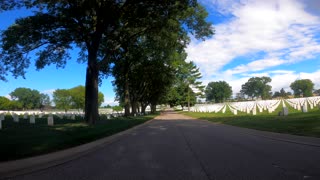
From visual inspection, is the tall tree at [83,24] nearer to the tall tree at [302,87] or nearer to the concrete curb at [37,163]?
the concrete curb at [37,163]

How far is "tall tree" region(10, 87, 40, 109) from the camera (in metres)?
161

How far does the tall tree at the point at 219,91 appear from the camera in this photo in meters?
189

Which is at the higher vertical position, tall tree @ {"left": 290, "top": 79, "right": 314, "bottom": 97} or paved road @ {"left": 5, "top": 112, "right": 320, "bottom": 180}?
tall tree @ {"left": 290, "top": 79, "right": 314, "bottom": 97}

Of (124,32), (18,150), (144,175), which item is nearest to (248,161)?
(144,175)

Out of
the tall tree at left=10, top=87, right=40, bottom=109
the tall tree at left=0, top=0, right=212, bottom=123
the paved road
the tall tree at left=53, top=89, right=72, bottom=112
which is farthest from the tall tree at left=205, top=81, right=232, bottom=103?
the paved road

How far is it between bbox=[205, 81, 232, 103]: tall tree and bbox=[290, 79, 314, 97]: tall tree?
34.9 m

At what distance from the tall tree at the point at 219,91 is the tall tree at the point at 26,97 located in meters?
93.6

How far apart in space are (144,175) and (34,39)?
2057cm

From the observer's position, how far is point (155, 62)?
46.0 metres

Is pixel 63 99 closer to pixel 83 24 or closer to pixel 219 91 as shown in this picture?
pixel 219 91

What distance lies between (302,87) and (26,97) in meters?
142

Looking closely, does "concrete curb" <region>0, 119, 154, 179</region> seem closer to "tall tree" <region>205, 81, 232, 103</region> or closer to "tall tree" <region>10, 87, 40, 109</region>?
"tall tree" <region>10, 87, 40, 109</region>

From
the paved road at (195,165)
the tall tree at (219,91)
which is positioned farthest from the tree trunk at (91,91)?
the tall tree at (219,91)

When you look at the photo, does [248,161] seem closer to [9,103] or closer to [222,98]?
[9,103]
